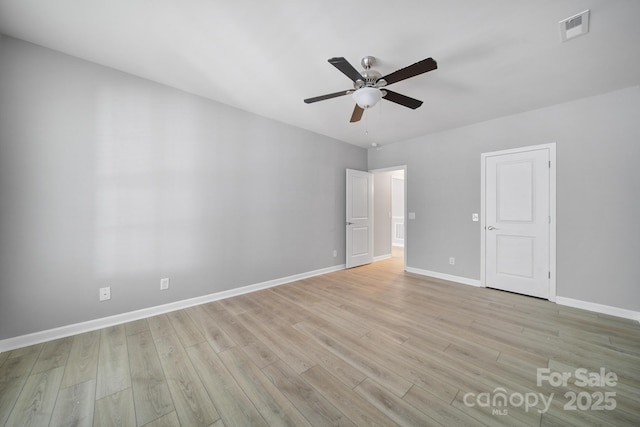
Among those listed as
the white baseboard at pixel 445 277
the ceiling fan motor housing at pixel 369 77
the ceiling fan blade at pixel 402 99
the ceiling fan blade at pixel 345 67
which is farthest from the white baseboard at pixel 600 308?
the ceiling fan blade at pixel 345 67

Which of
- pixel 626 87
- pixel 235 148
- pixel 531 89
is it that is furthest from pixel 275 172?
pixel 626 87

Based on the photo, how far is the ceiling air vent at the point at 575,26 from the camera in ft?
5.48

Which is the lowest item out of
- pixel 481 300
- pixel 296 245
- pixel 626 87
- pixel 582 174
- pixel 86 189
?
pixel 481 300

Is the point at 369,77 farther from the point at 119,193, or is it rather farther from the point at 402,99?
the point at 119,193

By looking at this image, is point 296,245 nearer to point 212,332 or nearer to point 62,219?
point 212,332

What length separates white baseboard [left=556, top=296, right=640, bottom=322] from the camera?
256 cm

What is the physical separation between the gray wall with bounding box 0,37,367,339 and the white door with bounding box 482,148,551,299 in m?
3.41

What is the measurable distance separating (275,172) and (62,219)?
97.0 inches

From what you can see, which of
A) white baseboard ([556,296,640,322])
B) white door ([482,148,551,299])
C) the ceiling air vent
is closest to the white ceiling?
the ceiling air vent

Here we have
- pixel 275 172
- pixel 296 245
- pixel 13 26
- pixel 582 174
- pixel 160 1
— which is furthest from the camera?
pixel 296 245

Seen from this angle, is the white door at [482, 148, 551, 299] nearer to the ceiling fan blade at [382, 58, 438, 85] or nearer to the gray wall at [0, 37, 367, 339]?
the ceiling fan blade at [382, 58, 438, 85]

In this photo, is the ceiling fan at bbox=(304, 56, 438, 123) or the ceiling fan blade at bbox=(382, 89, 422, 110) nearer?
the ceiling fan at bbox=(304, 56, 438, 123)

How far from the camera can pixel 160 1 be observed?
165 cm

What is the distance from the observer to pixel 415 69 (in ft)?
5.83
